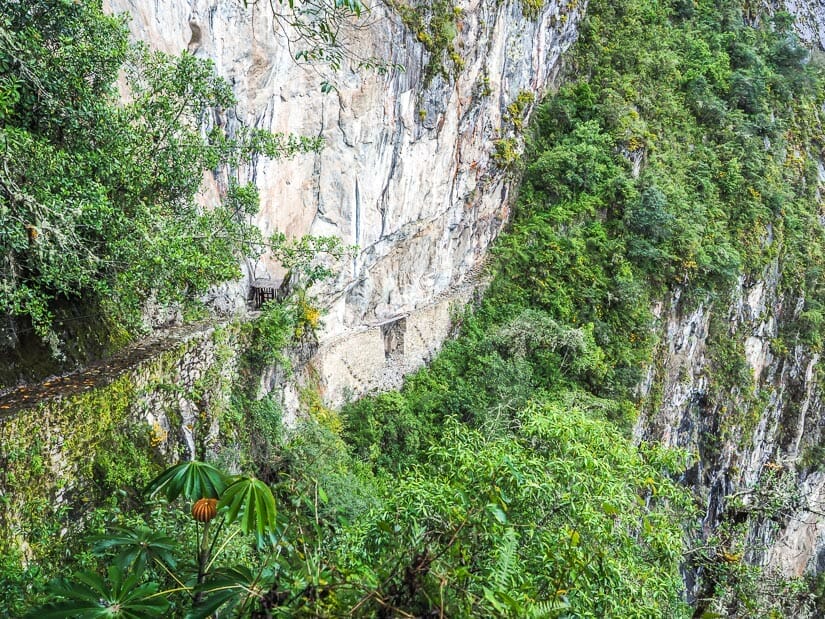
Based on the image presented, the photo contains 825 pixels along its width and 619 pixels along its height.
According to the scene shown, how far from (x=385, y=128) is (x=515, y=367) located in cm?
523

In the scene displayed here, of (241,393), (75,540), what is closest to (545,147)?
(241,393)

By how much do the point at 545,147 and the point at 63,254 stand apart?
478 inches

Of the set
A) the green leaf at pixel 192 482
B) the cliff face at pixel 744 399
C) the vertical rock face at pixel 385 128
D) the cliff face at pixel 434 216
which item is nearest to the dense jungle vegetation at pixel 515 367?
the green leaf at pixel 192 482

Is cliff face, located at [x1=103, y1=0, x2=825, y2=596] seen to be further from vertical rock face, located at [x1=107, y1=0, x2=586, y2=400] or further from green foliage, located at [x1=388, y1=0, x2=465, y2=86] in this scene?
green foliage, located at [x1=388, y1=0, x2=465, y2=86]

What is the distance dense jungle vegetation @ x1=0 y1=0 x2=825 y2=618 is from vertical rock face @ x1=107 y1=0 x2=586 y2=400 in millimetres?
1076

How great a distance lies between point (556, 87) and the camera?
47.8 ft

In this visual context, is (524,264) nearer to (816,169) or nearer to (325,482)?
(325,482)

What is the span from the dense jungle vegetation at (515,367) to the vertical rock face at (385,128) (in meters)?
1.08

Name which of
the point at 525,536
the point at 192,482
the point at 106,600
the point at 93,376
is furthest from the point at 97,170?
the point at 525,536

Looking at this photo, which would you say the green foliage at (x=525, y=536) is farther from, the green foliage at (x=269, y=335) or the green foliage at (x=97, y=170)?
the green foliage at (x=269, y=335)

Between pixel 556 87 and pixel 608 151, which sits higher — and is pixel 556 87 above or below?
above

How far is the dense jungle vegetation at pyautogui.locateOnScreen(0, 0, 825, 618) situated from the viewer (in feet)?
6.84

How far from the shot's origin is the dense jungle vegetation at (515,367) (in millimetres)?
2086

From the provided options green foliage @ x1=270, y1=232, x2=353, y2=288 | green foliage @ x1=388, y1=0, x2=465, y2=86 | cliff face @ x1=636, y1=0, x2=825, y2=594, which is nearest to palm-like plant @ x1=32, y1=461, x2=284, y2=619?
green foliage @ x1=270, y1=232, x2=353, y2=288
